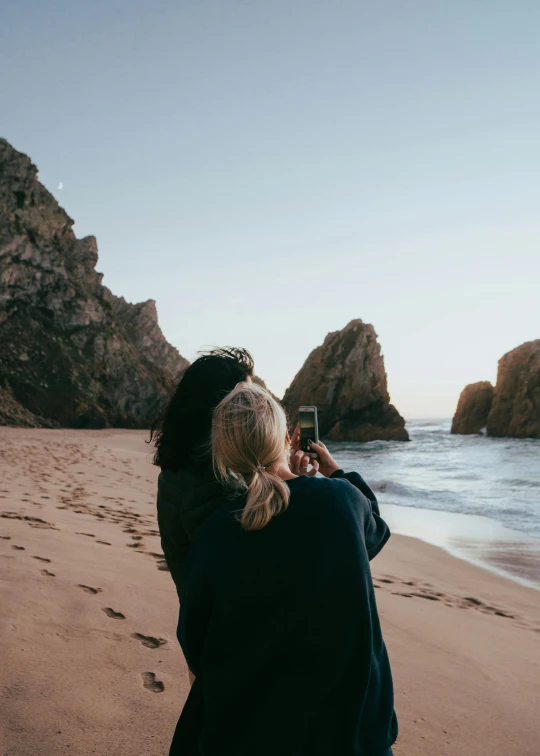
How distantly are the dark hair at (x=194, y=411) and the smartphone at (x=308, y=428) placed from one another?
359mm

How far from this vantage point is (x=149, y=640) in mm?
2922

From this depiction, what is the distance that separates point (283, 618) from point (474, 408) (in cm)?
5754

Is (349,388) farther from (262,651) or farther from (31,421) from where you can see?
(262,651)

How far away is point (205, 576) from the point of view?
1.28m

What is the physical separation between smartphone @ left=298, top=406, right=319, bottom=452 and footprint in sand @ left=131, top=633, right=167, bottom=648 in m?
1.71

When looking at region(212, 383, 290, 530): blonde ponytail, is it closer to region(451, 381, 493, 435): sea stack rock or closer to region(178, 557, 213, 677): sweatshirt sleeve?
region(178, 557, 213, 677): sweatshirt sleeve

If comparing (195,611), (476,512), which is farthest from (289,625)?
(476,512)

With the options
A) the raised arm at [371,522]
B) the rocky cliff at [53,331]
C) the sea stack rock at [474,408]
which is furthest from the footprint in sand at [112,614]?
the sea stack rock at [474,408]

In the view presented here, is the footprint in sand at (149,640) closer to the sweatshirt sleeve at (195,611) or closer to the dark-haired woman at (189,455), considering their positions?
the dark-haired woman at (189,455)

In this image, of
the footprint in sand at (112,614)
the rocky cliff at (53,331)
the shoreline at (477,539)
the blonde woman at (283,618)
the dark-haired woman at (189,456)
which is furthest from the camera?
the rocky cliff at (53,331)

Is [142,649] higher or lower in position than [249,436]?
lower

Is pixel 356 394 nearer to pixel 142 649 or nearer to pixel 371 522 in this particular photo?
pixel 142 649

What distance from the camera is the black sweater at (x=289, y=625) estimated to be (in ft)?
4.10

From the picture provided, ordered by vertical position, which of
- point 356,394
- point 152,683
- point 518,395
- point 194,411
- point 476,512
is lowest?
point 476,512
